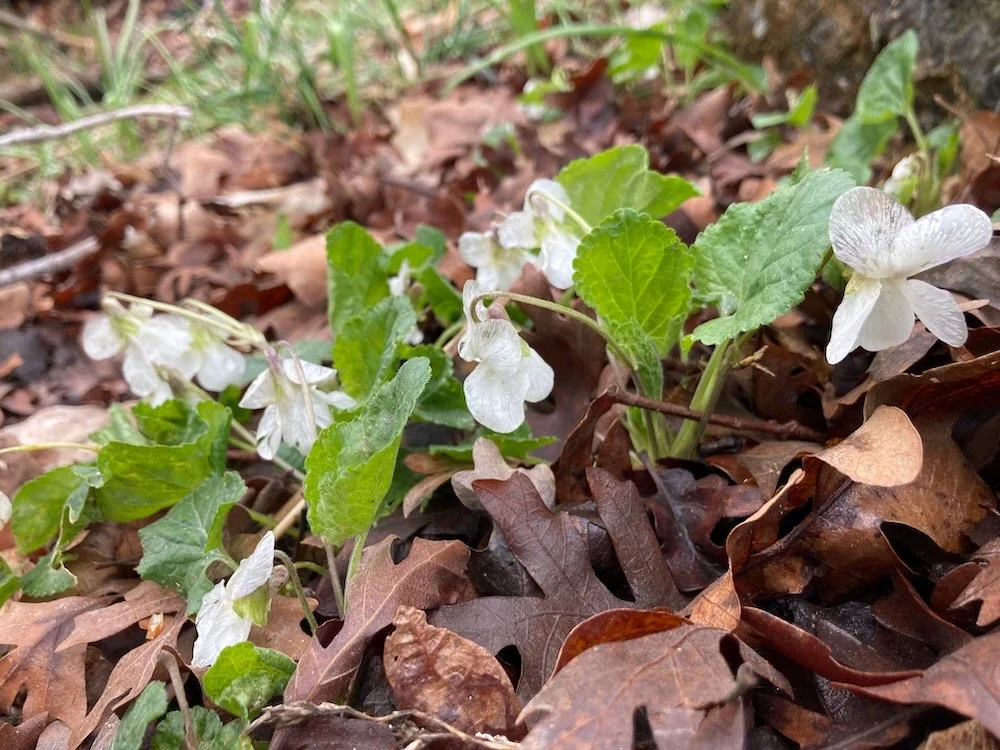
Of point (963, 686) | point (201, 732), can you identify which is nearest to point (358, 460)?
point (201, 732)

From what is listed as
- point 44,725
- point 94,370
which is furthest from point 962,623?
point 94,370

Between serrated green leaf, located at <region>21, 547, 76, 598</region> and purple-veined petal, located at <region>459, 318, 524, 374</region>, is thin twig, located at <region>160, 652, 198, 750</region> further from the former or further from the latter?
purple-veined petal, located at <region>459, 318, 524, 374</region>

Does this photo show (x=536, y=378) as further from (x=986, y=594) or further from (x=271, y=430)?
(x=986, y=594)

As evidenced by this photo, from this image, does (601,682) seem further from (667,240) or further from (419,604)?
(667,240)

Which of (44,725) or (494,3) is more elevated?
(494,3)

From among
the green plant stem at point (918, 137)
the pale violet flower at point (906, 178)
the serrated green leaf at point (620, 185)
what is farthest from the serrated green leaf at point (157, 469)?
the green plant stem at point (918, 137)
